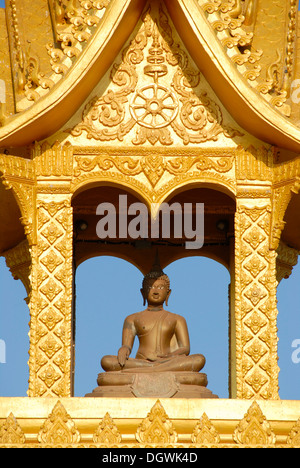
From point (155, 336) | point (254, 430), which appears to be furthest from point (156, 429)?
point (155, 336)

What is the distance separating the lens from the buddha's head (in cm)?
1853

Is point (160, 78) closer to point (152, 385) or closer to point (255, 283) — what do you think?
point (255, 283)

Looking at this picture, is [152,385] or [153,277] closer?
[152,385]

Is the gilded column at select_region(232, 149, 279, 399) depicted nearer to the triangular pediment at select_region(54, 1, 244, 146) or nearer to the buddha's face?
the triangular pediment at select_region(54, 1, 244, 146)

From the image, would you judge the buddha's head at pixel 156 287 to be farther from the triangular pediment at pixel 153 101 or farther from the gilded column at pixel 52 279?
the triangular pediment at pixel 153 101

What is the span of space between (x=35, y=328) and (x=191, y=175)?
213 centimetres

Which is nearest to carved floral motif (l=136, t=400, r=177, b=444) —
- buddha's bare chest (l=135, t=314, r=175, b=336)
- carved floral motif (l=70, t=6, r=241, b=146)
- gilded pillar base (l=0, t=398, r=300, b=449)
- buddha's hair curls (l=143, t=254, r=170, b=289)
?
gilded pillar base (l=0, t=398, r=300, b=449)

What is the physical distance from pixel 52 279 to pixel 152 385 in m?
1.48

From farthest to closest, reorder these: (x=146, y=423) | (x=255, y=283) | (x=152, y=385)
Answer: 1. (x=255, y=283)
2. (x=152, y=385)
3. (x=146, y=423)

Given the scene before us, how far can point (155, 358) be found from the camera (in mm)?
18125

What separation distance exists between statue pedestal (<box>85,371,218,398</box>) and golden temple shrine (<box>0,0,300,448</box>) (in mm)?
367

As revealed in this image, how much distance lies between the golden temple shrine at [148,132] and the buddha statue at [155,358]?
1.40ft

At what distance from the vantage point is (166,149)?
18.4 metres

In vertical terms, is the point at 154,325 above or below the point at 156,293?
below
